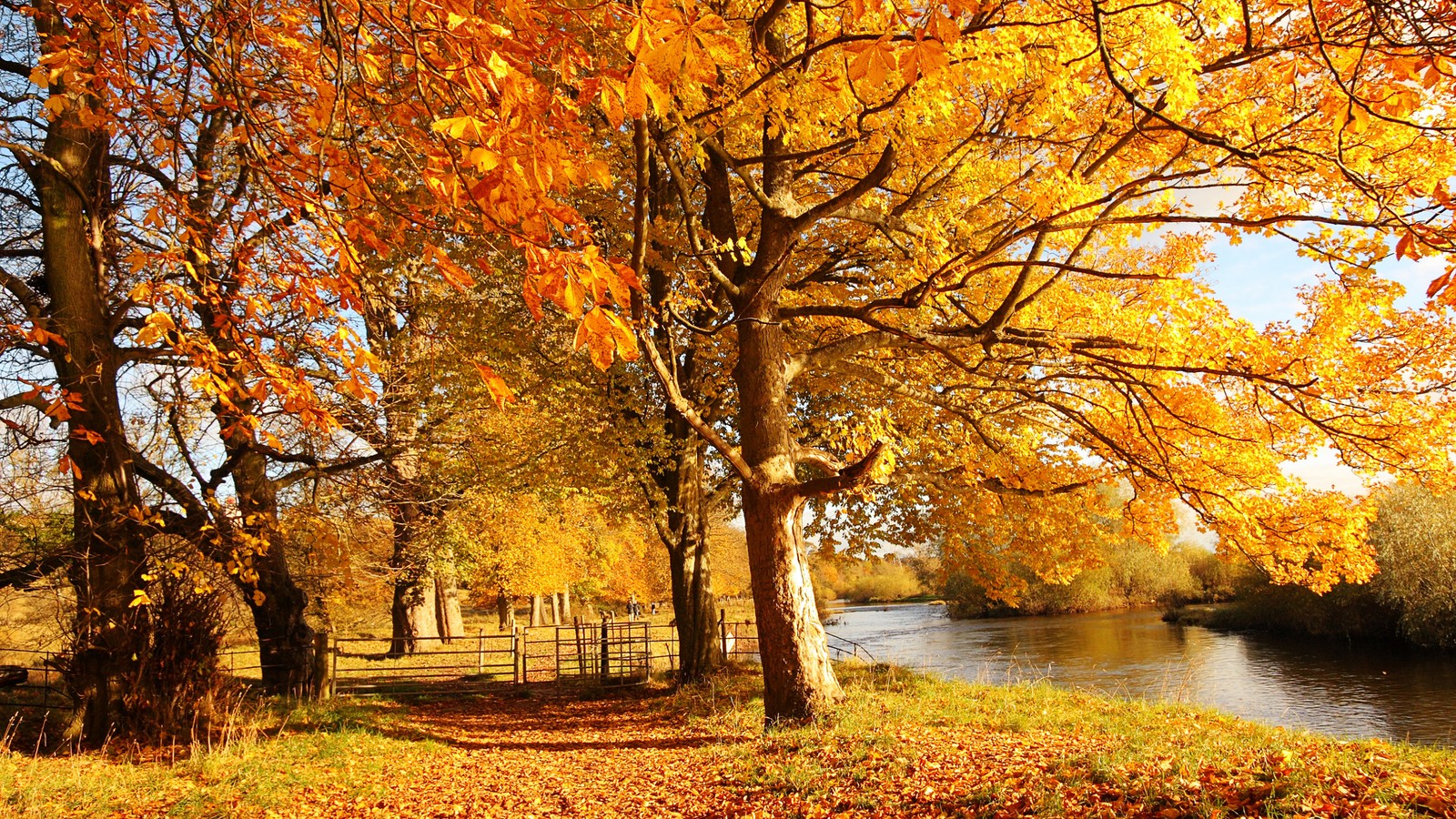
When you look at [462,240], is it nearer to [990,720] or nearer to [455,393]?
[455,393]

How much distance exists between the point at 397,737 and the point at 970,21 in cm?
966

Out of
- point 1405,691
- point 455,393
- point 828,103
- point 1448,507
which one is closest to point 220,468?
point 455,393

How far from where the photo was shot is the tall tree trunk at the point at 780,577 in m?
7.27

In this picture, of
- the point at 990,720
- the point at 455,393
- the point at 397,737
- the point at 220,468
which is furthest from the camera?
the point at 455,393

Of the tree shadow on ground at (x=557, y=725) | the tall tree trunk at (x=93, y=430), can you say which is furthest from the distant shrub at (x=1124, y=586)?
the tall tree trunk at (x=93, y=430)

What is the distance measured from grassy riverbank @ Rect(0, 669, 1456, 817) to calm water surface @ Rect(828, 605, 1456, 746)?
2876 millimetres

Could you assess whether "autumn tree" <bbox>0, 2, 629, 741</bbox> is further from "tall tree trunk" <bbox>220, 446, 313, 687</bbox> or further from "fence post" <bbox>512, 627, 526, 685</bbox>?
"fence post" <bbox>512, 627, 526, 685</bbox>

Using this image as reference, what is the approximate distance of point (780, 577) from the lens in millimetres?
7387

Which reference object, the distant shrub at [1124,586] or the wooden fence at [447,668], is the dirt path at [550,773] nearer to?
the wooden fence at [447,668]

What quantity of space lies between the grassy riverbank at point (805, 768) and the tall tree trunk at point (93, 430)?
3.15 ft

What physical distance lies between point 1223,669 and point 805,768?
1714 centimetres

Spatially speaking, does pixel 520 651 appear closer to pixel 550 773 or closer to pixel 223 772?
pixel 550 773

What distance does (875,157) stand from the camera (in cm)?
802

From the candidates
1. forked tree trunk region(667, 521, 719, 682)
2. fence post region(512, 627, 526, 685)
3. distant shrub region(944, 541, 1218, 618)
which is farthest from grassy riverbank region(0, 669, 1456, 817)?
distant shrub region(944, 541, 1218, 618)
